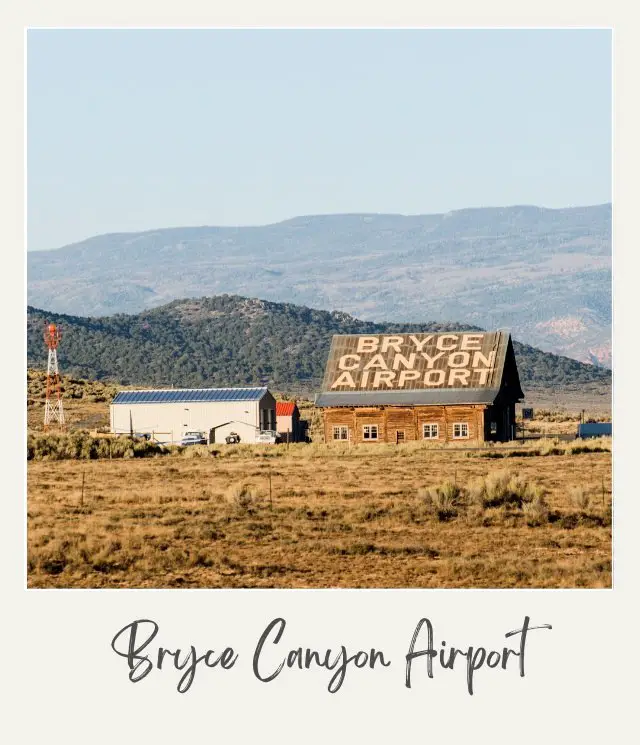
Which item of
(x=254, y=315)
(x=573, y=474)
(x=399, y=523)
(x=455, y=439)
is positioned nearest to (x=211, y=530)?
(x=399, y=523)

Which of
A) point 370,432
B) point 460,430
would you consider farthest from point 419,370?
point 460,430

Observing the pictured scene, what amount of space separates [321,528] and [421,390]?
106 ft

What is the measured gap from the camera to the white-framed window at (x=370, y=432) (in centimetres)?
6275

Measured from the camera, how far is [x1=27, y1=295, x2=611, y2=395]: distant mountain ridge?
14638 centimetres

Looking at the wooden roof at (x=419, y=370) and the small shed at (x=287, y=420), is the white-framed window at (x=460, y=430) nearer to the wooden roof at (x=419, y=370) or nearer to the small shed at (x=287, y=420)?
the wooden roof at (x=419, y=370)

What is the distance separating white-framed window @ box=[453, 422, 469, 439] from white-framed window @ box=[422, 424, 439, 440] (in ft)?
2.38

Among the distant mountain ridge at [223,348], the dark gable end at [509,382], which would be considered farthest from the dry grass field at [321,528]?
the distant mountain ridge at [223,348]

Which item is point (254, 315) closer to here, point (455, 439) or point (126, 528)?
point (455, 439)

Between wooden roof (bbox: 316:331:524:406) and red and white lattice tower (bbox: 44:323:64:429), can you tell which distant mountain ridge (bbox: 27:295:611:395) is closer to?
red and white lattice tower (bbox: 44:323:64:429)

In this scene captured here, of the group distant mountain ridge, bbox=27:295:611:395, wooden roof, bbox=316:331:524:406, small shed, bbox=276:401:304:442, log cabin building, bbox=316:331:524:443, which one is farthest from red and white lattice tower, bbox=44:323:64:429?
distant mountain ridge, bbox=27:295:611:395

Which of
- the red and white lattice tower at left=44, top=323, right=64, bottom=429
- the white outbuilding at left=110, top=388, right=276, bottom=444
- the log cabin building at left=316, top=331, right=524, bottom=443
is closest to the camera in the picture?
the log cabin building at left=316, top=331, right=524, bottom=443
